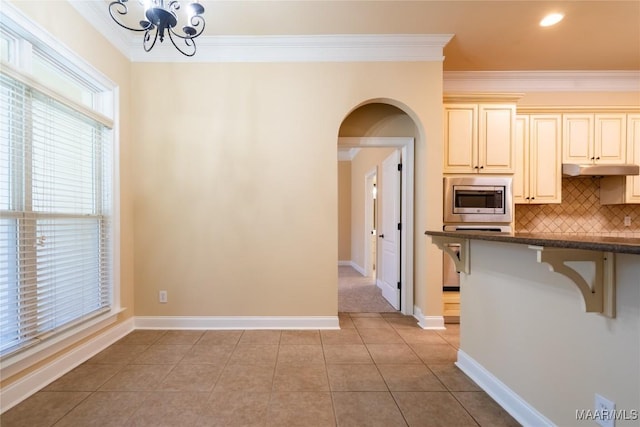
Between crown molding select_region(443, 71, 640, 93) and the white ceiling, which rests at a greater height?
the white ceiling

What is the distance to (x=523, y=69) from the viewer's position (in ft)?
12.0

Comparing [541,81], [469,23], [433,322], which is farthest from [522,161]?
[433,322]

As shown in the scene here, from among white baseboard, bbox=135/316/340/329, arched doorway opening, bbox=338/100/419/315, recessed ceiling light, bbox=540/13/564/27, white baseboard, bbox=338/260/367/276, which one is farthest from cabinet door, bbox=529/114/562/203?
white baseboard, bbox=338/260/367/276

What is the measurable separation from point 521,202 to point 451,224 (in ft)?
3.30

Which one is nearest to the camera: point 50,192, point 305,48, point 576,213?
point 50,192

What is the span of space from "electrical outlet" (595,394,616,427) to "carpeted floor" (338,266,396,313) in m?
2.51

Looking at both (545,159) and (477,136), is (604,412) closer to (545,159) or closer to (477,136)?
(477,136)

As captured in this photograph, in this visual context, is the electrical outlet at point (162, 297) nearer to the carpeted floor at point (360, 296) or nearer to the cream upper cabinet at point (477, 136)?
the carpeted floor at point (360, 296)

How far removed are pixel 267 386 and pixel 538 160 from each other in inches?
149

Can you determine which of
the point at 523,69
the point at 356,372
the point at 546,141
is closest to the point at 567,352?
the point at 356,372

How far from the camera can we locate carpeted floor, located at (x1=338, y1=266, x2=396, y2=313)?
150 inches

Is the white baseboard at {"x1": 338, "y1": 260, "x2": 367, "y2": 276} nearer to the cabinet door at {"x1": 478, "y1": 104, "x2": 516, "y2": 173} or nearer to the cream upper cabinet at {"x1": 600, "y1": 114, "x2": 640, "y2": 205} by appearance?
the cabinet door at {"x1": 478, "y1": 104, "x2": 516, "y2": 173}

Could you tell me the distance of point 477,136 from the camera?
10.7ft

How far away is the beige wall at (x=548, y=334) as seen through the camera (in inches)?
45.0
